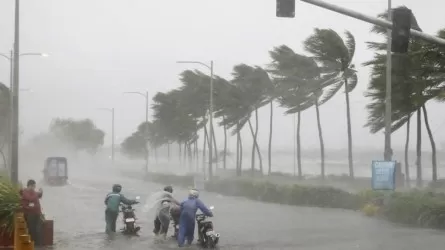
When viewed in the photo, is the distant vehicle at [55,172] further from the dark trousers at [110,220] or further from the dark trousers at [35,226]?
the dark trousers at [35,226]

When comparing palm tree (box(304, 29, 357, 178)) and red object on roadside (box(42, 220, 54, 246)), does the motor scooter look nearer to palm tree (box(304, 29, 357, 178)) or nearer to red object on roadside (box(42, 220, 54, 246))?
red object on roadside (box(42, 220, 54, 246))

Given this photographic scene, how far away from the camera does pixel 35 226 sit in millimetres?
16297

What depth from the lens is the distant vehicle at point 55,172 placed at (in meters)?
61.6

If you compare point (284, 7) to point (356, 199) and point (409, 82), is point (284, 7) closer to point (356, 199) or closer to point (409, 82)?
point (356, 199)

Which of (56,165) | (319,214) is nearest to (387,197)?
(319,214)

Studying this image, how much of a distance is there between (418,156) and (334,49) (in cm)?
753

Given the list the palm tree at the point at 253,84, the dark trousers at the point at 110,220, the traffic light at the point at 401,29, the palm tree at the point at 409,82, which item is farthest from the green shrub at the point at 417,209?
the palm tree at the point at 253,84

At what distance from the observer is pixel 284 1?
545 inches

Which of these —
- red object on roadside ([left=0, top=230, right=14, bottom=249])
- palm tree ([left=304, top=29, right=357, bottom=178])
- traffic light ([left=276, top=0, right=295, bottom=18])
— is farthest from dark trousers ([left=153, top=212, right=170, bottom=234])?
palm tree ([left=304, top=29, right=357, bottom=178])

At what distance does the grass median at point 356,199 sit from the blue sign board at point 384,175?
1.13ft

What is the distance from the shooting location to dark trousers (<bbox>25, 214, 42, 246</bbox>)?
15992 millimetres

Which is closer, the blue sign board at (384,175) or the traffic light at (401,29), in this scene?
the traffic light at (401,29)

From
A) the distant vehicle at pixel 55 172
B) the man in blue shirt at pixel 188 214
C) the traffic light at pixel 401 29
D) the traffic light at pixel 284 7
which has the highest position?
the traffic light at pixel 284 7

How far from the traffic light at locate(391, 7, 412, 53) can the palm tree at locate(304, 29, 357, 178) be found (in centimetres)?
2373
